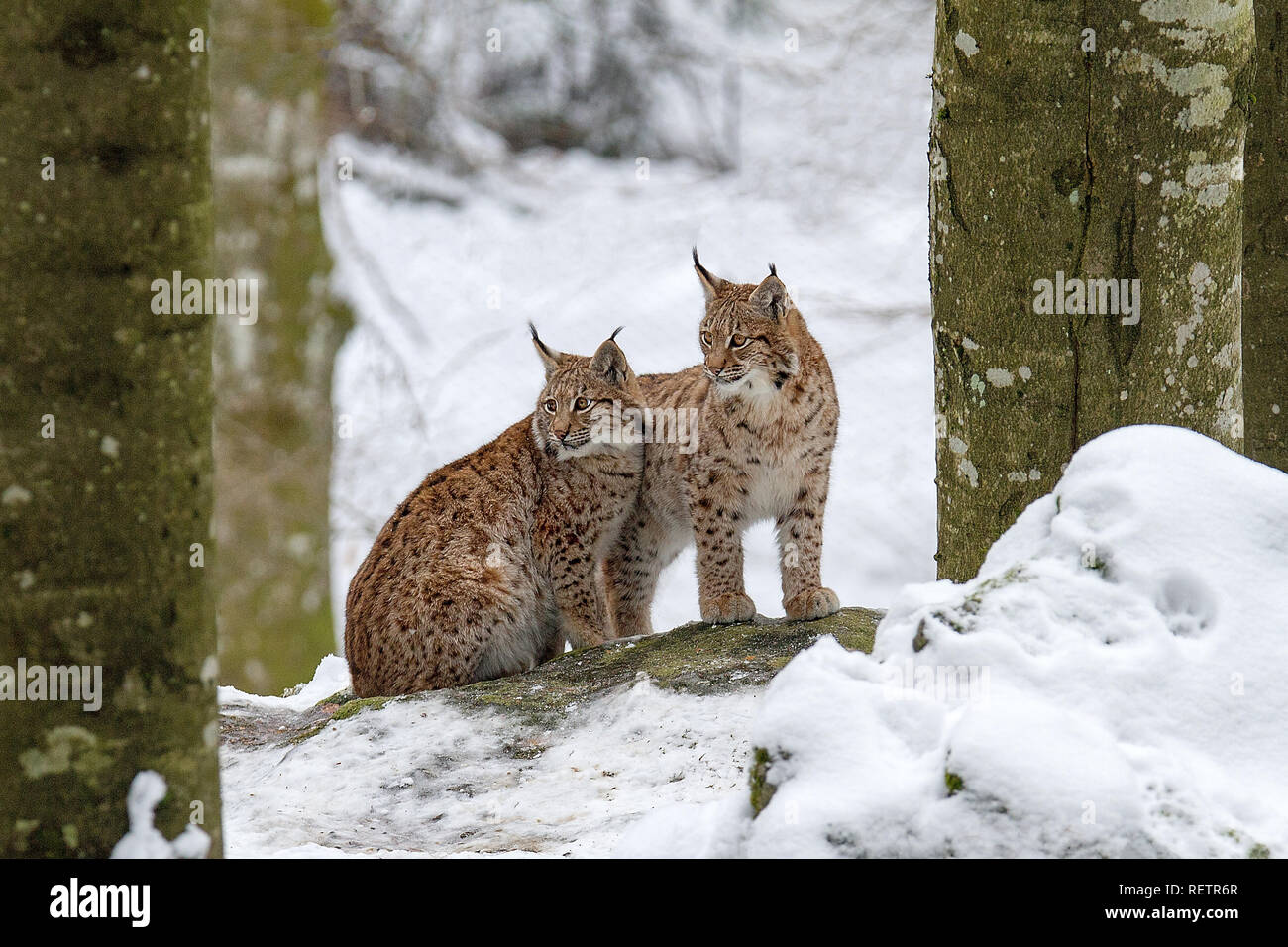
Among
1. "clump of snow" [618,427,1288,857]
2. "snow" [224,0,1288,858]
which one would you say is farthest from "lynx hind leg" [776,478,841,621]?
"clump of snow" [618,427,1288,857]

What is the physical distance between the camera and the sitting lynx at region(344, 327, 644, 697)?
461cm

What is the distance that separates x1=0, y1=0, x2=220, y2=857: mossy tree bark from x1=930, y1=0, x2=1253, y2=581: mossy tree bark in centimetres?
181

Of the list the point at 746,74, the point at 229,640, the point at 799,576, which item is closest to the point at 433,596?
the point at 799,576

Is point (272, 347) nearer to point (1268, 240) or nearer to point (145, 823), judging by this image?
point (1268, 240)

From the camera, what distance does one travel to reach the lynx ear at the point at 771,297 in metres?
4.67

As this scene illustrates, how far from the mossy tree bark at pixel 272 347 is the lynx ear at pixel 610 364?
3.85 metres

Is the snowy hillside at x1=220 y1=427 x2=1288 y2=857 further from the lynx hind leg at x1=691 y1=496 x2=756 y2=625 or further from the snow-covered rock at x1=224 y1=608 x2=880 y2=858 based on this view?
the lynx hind leg at x1=691 y1=496 x2=756 y2=625

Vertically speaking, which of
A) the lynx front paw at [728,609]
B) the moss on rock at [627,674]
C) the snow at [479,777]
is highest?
the lynx front paw at [728,609]

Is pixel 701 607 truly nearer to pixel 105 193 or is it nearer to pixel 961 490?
pixel 961 490

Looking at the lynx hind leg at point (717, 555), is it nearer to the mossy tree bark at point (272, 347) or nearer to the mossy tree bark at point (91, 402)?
the mossy tree bark at point (91, 402)

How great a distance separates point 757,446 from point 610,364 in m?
0.74

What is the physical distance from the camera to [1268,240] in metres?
4.03

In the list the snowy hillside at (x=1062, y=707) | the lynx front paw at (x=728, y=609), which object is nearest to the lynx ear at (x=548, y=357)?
the lynx front paw at (x=728, y=609)

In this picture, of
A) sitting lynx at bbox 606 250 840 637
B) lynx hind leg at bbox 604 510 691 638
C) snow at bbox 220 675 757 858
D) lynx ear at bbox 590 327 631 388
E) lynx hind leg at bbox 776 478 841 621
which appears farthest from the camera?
lynx hind leg at bbox 604 510 691 638
